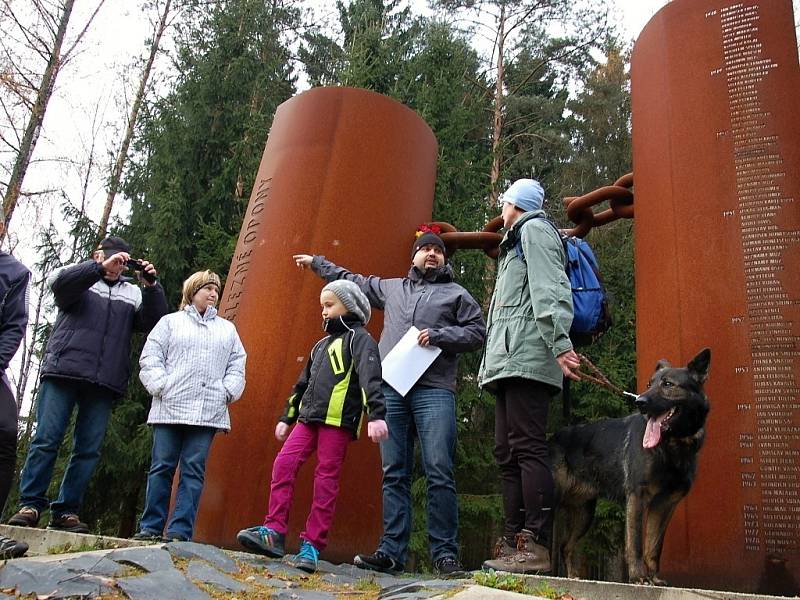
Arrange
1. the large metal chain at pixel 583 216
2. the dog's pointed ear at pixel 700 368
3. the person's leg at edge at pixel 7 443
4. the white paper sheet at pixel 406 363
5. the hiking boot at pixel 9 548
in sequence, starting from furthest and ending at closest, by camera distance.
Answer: the large metal chain at pixel 583 216, the white paper sheet at pixel 406 363, the dog's pointed ear at pixel 700 368, the person's leg at edge at pixel 7 443, the hiking boot at pixel 9 548

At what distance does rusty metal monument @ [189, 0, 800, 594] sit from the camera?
409cm

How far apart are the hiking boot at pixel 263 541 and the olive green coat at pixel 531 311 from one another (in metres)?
1.33

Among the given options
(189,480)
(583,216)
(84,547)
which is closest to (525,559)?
(189,480)

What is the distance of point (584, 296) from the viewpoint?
408 centimetres

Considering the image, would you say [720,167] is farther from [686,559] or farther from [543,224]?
[686,559]

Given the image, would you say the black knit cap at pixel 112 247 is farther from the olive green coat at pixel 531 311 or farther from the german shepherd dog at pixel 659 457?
the german shepherd dog at pixel 659 457

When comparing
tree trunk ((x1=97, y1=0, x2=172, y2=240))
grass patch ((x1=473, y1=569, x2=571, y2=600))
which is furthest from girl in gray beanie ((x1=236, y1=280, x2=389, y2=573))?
tree trunk ((x1=97, y1=0, x2=172, y2=240))

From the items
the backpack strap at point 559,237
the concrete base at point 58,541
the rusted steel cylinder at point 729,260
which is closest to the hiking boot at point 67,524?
the concrete base at point 58,541

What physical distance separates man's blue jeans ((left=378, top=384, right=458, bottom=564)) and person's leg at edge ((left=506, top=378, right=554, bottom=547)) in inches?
20.0

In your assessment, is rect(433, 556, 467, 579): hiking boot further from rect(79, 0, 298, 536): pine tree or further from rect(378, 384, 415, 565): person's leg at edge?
rect(79, 0, 298, 536): pine tree

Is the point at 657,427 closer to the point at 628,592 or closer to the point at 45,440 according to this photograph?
the point at 628,592

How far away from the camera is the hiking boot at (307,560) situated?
138 inches

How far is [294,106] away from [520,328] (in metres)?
3.33

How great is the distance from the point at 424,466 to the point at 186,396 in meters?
1.52
